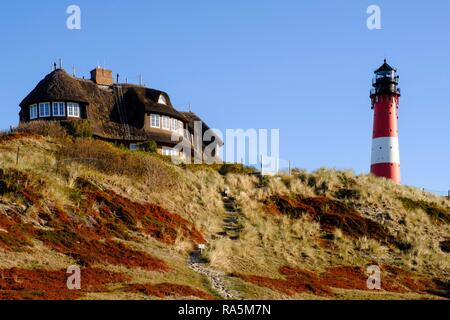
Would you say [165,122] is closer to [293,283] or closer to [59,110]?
[59,110]

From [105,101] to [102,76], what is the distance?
4100 mm

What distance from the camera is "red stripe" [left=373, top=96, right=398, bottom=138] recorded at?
51.2 metres

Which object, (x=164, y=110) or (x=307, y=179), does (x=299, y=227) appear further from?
(x=164, y=110)

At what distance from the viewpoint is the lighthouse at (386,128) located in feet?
167

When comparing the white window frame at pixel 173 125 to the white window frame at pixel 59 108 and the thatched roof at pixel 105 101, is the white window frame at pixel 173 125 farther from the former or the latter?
the white window frame at pixel 59 108

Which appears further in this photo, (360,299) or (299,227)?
(299,227)

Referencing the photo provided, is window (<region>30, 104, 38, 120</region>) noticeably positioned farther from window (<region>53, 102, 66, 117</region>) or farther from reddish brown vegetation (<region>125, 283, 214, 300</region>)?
reddish brown vegetation (<region>125, 283, 214, 300</region>)

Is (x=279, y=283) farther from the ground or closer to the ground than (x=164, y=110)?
closer to the ground

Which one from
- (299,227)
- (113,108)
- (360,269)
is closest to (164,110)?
(113,108)

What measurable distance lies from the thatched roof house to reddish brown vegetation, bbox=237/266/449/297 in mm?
24682

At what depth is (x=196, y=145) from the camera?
195 ft

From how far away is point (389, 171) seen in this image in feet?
167

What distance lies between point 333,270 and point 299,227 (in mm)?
6166

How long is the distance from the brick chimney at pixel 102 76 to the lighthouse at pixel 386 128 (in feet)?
74.6
